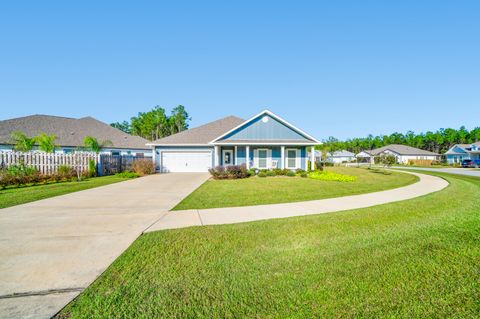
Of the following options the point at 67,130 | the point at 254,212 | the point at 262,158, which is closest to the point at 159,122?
the point at 67,130

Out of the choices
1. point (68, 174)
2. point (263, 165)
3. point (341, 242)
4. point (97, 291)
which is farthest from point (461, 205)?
point (68, 174)

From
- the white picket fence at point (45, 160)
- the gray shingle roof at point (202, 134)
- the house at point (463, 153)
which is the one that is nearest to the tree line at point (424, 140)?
the house at point (463, 153)

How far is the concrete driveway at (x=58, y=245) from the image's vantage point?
283 cm

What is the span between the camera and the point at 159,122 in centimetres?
6450

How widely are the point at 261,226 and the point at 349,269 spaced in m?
2.40

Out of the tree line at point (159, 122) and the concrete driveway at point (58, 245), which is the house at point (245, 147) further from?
the tree line at point (159, 122)

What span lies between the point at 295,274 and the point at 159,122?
217 feet

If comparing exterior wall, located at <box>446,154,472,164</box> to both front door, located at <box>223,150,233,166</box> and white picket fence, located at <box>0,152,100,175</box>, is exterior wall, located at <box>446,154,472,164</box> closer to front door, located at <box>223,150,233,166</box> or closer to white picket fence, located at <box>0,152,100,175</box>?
front door, located at <box>223,150,233,166</box>

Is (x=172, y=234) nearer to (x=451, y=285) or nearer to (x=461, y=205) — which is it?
(x=451, y=285)

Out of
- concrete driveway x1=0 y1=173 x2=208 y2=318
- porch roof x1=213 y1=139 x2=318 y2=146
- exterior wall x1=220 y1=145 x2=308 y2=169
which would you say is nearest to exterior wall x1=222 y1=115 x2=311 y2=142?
porch roof x1=213 y1=139 x2=318 y2=146

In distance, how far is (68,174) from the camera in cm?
1644

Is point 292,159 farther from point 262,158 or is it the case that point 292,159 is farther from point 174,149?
point 174,149

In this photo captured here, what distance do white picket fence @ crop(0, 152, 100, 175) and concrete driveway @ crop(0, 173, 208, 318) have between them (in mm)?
9743

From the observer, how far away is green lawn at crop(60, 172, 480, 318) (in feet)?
8.41
